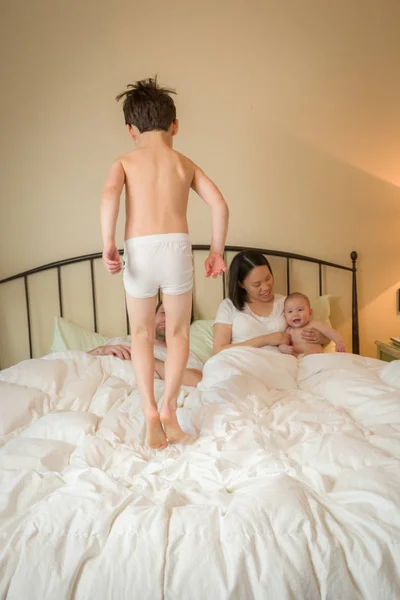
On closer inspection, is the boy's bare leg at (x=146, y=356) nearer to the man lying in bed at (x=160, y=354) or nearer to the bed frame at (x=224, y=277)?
the man lying in bed at (x=160, y=354)

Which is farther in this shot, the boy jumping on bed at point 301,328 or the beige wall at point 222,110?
the beige wall at point 222,110

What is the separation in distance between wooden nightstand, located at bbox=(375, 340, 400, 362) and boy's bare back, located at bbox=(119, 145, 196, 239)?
1479mm

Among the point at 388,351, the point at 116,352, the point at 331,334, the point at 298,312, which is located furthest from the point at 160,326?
the point at 388,351

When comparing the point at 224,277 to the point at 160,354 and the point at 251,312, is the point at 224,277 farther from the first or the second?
the point at 160,354

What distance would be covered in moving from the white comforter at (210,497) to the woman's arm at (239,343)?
46 centimetres

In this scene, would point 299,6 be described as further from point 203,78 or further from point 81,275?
point 81,275

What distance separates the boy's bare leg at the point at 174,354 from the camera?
4.06 feet

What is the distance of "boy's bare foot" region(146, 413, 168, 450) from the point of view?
1.21 m

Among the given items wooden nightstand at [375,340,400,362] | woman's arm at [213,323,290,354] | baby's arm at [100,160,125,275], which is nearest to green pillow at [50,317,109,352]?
woman's arm at [213,323,290,354]

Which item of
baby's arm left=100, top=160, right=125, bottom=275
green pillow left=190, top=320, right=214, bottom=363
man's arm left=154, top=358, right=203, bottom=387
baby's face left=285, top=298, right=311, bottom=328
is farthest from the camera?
green pillow left=190, top=320, right=214, bottom=363

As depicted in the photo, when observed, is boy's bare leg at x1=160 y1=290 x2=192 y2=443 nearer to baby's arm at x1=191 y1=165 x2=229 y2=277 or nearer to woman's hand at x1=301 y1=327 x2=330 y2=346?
baby's arm at x1=191 y1=165 x2=229 y2=277

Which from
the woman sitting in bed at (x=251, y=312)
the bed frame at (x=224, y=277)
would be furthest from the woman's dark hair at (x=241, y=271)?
the bed frame at (x=224, y=277)

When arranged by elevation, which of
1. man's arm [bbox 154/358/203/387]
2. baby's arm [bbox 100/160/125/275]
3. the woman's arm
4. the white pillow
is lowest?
man's arm [bbox 154/358/203/387]

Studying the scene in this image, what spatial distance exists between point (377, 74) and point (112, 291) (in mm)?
1765
